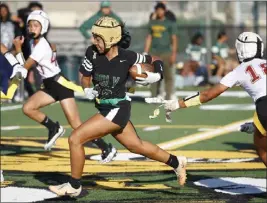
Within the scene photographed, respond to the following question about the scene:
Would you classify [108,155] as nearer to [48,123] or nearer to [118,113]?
[48,123]

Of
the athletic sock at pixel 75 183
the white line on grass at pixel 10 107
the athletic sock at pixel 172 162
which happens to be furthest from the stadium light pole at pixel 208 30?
the athletic sock at pixel 75 183

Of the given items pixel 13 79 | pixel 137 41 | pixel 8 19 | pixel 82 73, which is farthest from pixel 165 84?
pixel 82 73

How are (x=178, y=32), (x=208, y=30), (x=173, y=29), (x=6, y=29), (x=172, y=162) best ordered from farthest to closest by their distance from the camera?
(x=208, y=30), (x=178, y=32), (x=6, y=29), (x=173, y=29), (x=172, y=162)

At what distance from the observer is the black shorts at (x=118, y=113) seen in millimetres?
9836

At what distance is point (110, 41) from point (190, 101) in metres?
1.05

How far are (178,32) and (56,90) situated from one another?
16.3 metres

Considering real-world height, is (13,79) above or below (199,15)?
above

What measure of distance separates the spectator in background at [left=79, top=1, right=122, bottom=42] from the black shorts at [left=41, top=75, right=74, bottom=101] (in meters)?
6.98

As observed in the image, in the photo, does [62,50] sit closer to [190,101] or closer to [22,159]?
[22,159]

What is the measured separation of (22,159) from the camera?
12852 millimetres

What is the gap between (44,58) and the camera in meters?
12.6

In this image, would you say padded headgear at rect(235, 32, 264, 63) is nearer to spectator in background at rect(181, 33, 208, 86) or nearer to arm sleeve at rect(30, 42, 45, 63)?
arm sleeve at rect(30, 42, 45, 63)

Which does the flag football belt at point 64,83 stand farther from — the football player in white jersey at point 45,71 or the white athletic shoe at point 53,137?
the white athletic shoe at point 53,137

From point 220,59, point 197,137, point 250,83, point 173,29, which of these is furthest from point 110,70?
point 220,59
